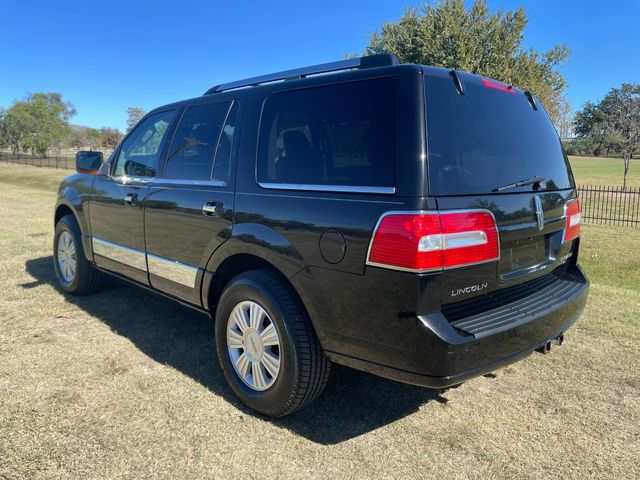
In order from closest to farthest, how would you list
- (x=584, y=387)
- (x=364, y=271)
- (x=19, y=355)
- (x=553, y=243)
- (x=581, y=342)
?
(x=364, y=271) < (x=553, y=243) < (x=584, y=387) < (x=19, y=355) < (x=581, y=342)

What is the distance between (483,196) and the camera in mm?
2459

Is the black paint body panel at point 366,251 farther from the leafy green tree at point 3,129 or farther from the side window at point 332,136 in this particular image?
the leafy green tree at point 3,129

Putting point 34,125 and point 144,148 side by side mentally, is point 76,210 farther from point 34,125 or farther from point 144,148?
point 34,125

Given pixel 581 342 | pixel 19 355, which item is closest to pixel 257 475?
pixel 19 355

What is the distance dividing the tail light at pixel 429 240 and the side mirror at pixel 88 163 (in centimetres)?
360

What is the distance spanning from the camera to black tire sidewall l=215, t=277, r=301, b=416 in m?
2.76

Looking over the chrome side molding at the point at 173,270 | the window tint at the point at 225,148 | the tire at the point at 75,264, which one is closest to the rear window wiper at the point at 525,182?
the window tint at the point at 225,148

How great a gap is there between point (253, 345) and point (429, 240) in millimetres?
1383

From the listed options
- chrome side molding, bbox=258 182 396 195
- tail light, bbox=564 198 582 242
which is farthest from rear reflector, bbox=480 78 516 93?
chrome side molding, bbox=258 182 396 195

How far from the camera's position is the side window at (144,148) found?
13.3 feet

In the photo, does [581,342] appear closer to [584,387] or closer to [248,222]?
[584,387]

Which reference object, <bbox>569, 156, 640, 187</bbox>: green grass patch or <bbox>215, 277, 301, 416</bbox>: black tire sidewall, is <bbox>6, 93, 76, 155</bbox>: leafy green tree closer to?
<bbox>569, 156, 640, 187</bbox>: green grass patch

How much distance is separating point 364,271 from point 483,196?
72cm

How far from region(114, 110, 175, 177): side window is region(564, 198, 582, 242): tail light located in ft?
10.0
